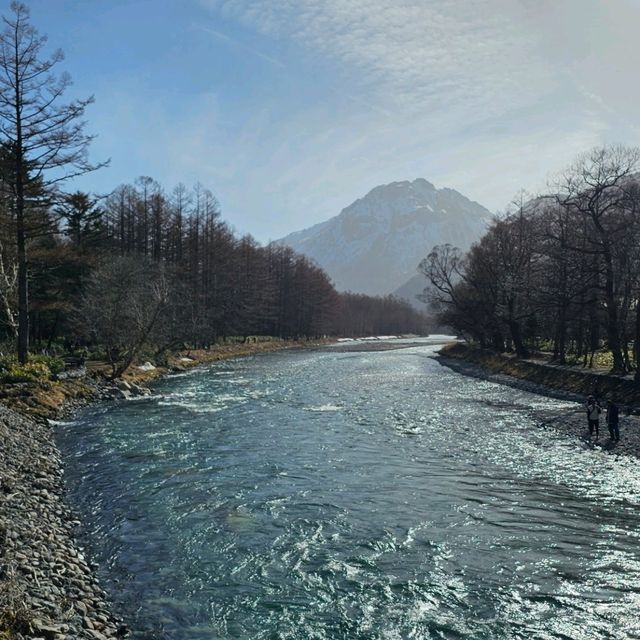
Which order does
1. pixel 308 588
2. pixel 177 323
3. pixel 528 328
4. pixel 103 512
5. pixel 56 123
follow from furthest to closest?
pixel 528 328 < pixel 177 323 < pixel 56 123 < pixel 103 512 < pixel 308 588

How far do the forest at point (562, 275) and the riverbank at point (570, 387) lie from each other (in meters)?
1.60

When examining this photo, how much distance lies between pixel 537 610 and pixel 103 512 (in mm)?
9374

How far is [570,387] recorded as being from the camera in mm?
32062

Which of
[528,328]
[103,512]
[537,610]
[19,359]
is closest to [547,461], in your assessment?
[537,610]

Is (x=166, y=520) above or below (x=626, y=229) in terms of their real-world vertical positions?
below

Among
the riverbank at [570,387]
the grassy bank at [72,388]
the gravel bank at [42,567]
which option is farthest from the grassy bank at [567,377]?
the grassy bank at [72,388]

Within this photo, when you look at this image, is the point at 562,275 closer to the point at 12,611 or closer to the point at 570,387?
Result: the point at 570,387

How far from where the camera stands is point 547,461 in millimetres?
16469

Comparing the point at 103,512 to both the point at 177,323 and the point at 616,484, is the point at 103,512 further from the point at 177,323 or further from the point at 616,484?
the point at 177,323

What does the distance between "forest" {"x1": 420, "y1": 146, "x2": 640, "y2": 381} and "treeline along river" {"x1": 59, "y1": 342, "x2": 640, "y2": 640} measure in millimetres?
13891

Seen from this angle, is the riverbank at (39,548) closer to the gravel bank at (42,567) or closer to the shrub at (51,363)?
the gravel bank at (42,567)

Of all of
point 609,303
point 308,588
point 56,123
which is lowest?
point 308,588

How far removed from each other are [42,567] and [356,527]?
242 inches

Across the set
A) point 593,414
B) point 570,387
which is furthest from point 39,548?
point 570,387
